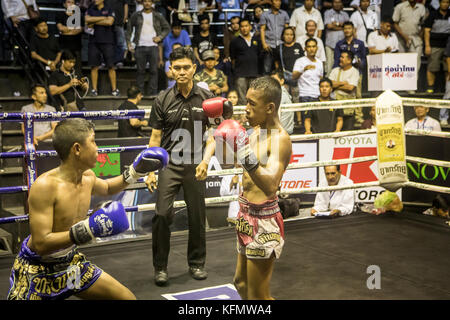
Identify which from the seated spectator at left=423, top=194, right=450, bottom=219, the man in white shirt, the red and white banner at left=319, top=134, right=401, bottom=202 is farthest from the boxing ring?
the man in white shirt

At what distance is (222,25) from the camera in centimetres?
1038

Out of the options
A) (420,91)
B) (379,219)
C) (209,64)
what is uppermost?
(209,64)

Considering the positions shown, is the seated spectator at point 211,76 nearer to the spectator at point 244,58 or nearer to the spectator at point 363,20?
the spectator at point 244,58

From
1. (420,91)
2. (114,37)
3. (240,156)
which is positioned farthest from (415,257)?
(420,91)

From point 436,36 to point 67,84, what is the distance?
6.30 meters

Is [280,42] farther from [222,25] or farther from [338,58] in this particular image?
[222,25]

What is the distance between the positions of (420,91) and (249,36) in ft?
Answer: 12.0

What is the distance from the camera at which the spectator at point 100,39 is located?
327 inches

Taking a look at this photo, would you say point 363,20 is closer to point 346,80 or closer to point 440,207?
point 346,80

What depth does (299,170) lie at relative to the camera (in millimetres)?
6891

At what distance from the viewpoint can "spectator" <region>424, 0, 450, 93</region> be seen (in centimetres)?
966

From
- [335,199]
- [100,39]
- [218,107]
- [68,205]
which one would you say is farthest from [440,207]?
[100,39]
